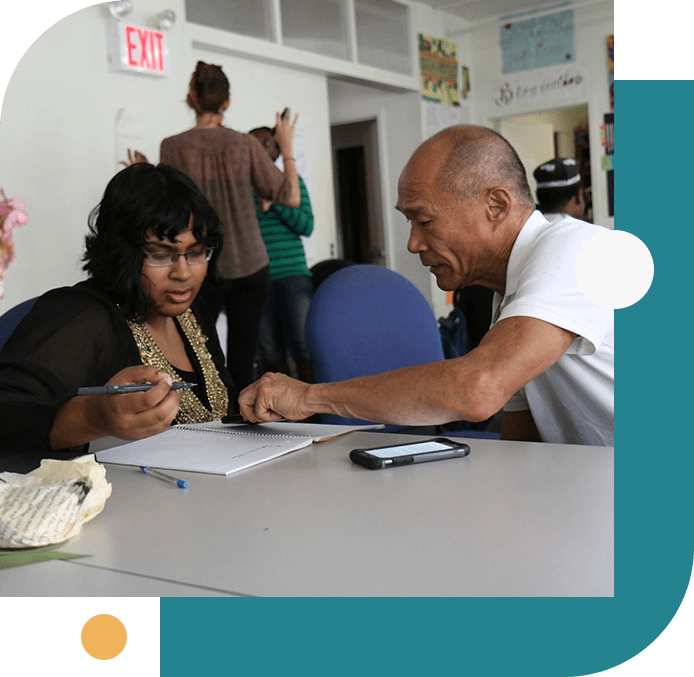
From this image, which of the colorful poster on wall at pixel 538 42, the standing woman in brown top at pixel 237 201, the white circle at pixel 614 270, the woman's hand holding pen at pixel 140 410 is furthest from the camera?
the colorful poster on wall at pixel 538 42

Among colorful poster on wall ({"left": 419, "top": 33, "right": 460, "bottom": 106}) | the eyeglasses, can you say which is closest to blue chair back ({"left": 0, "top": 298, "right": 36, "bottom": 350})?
the eyeglasses

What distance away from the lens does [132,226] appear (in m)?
1.70

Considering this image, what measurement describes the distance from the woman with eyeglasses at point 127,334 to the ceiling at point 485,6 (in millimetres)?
5339

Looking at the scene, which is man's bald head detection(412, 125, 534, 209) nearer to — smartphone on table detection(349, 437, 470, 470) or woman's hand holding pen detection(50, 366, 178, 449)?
smartphone on table detection(349, 437, 470, 470)

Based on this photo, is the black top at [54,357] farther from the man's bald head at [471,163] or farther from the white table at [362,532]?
the man's bald head at [471,163]

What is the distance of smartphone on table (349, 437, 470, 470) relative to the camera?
3.76 ft

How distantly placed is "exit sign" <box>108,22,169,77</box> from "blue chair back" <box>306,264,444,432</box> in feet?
7.66

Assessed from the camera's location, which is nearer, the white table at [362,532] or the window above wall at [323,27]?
the white table at [362,532]

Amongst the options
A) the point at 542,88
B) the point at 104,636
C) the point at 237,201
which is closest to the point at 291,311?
the point at 237,201

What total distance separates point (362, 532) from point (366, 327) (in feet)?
4.12

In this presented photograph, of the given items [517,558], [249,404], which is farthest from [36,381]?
[517,558]

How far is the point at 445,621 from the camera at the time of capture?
62cm

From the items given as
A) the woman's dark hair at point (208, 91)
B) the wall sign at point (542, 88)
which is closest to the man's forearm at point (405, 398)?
the woman's dark hair at point (208, 91)

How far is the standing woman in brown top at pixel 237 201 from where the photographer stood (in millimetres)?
3348
